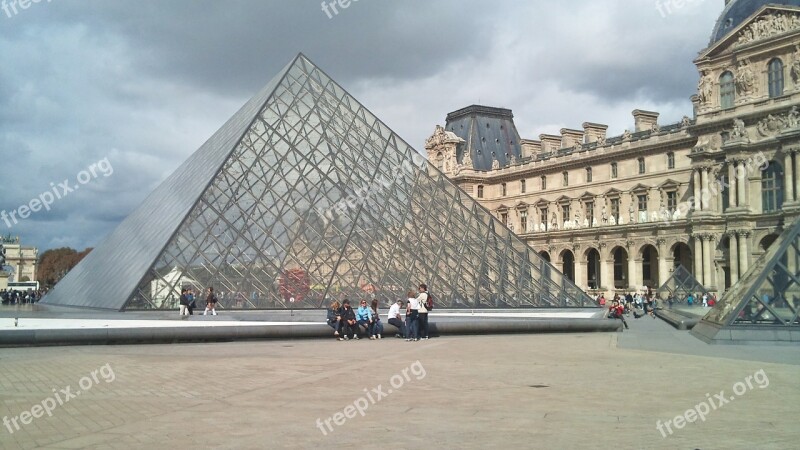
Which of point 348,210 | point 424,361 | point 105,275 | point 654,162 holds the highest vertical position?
point 654,162

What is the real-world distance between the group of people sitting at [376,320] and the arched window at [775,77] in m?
36.4

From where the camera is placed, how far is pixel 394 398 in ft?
23.0

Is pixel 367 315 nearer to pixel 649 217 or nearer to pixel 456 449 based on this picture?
pixel 456 449

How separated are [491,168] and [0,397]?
65290mm

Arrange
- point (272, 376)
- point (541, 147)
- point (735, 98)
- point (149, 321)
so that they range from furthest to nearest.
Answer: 1. point (541, 147)
2. point (735, 98)
3. point (149, 321)
4. point (272, 376)

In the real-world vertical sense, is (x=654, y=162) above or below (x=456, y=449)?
above

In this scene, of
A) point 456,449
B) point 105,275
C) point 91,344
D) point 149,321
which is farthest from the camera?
point 105,275

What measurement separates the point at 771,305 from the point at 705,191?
34949 millimetres

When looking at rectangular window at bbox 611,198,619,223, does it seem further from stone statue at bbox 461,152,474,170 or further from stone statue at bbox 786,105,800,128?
stone statue at bbox 461,152,474,170

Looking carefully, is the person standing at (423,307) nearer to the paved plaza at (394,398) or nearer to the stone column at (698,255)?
the paved plaza at (394,398)

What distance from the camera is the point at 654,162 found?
171ft

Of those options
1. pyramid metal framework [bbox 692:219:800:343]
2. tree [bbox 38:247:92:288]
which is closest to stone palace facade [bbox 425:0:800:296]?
pyramid metal framework [bbox 692:219:800:343]

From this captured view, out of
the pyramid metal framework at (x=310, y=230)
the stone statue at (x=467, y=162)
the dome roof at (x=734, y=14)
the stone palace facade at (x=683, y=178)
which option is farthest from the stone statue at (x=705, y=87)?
the pyramid metal framework at (x=310, y=230)

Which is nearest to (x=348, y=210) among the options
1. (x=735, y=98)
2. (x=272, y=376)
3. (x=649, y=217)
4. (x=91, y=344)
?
(x=91, y=344)
